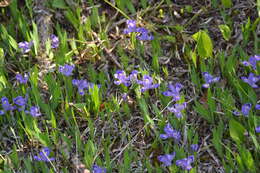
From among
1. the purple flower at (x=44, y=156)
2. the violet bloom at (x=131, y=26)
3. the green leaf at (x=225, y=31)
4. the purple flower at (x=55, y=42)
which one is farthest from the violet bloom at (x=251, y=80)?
the purple flower at (x=55, y=42)

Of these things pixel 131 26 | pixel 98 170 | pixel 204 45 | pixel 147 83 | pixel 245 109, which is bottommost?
pixel 98 170

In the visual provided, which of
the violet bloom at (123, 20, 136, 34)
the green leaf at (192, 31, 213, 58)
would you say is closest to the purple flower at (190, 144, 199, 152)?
the green leaf at (192, 31, 213, 58)

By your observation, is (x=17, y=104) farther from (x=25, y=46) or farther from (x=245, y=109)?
(x=245, y=109)

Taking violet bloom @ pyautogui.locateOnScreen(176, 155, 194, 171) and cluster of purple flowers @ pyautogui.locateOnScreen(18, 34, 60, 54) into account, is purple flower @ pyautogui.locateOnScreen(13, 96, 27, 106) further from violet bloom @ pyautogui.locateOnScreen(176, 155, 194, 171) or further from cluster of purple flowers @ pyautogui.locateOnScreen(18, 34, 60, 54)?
violet bloom @ pyautogui.locateOnScreen(176, 155, 194, 171)

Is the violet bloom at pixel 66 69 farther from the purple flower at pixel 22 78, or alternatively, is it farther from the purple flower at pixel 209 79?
the purple flower at pixel 209 79

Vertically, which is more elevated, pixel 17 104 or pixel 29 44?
pixel 29 44

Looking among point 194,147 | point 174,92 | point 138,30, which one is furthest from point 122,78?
point 194,147
